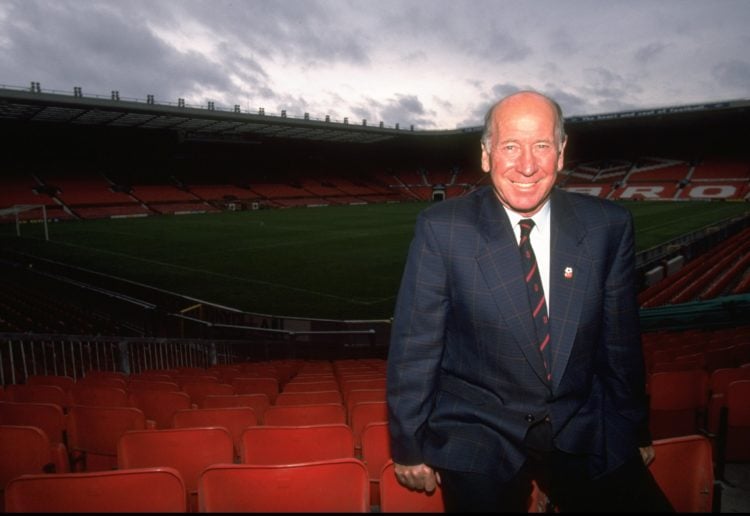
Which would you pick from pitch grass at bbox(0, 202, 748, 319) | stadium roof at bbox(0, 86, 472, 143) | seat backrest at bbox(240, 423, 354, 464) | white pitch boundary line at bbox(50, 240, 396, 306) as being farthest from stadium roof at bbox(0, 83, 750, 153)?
seat backrest at bbox(240, 423, 354, 464)

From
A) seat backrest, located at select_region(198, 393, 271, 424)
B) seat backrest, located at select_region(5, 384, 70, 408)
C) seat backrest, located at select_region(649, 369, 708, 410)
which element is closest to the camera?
seat backrest, located at select_region(649, 369, 708, 410)

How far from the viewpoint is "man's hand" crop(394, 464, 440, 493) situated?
5.98ft

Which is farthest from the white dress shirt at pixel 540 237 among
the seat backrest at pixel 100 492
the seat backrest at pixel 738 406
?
the seat backrest at pixel 738 406

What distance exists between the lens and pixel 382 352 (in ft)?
35.4

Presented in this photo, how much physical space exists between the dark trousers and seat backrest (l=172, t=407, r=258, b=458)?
188cm

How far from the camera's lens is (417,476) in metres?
1.83

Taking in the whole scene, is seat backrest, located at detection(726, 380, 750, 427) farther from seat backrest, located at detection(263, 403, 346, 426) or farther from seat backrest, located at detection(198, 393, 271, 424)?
seat backrest, located at detection(198, 393, 271, 424)

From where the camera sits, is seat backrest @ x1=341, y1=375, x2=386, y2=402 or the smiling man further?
seat backrest @ x1=341, y1=375, x2=386, y2=402

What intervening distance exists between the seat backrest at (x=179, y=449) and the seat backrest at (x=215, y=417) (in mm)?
628

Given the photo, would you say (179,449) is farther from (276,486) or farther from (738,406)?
(738,406)

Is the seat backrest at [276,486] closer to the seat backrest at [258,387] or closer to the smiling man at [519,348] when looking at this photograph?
the smiling man at [519,348]

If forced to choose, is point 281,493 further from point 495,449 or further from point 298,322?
point 298,322

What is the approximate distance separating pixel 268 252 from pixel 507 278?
21257 mm

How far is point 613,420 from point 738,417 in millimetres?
2202
